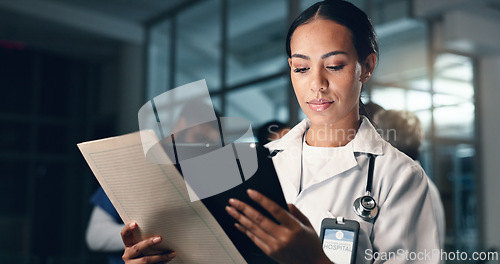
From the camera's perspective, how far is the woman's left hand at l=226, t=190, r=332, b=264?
2.34 ft

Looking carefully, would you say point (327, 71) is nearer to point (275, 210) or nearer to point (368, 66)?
point (368, 66)

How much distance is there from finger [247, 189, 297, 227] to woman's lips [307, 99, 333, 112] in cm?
28

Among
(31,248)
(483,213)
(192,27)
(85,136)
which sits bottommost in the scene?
(31,248)

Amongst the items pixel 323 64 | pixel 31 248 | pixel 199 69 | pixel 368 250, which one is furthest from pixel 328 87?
pixel 31 248

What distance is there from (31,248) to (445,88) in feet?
17.8

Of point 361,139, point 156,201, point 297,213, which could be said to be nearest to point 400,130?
point 361,139

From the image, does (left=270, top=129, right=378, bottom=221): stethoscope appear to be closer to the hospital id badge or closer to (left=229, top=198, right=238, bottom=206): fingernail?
the hospital id badge

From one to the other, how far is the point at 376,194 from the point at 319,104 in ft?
0.69

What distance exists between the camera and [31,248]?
6000 millimetres

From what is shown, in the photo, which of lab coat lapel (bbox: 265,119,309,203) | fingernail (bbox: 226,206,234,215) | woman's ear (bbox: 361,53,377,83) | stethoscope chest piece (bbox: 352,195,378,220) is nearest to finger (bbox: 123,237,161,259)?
fingernail (bbox: 226,206,234,215)

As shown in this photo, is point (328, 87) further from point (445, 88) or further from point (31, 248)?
point (31, 248)

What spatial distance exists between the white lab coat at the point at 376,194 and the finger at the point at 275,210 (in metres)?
0.24

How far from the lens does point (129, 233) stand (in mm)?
896

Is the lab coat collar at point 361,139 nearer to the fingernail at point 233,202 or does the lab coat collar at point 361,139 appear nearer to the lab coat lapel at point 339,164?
the lab coat lapel at point 339,164
